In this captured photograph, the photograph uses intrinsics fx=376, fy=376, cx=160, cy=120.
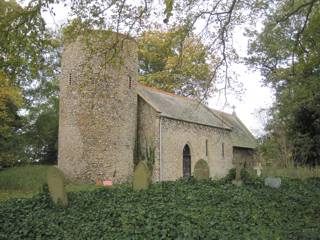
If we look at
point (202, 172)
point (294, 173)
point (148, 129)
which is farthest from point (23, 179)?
point (294, 173)

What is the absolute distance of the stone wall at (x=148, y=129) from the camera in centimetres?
2258

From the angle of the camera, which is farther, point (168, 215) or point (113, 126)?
point (113, 126)

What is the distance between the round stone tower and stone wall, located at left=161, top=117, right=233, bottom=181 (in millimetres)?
2181

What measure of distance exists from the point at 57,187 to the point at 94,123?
1324cm

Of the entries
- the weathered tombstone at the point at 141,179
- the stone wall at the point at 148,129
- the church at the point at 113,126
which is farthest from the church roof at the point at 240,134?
the weathered tombstone at the point at 141,179

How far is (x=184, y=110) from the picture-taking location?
2411 cm

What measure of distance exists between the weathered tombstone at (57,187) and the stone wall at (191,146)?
41.9 feet

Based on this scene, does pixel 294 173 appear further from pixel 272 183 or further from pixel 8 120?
pixel 8 120

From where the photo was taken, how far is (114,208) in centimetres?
778

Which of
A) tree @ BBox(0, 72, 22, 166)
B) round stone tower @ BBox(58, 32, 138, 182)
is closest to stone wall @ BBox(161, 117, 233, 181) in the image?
round stone tower @ BBox(58, 32, 138, 182)

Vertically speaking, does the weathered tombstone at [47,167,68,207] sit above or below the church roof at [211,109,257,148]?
below

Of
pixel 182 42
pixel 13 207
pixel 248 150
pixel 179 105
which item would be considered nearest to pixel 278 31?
pixel 182 42

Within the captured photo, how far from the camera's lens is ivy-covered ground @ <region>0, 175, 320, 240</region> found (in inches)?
267

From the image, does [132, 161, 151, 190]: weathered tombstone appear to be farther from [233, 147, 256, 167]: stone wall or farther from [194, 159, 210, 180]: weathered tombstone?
[233, 147, 256, 167]: stone wall
